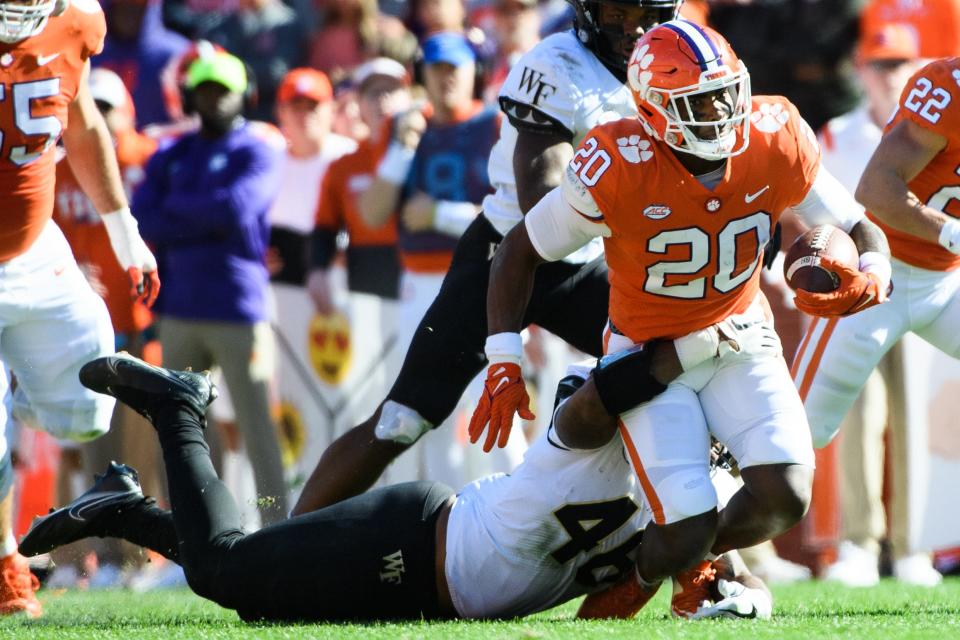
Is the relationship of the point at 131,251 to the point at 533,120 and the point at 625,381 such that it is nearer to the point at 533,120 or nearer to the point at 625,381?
the point at 533,120

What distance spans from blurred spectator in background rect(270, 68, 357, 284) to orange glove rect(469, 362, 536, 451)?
366cm

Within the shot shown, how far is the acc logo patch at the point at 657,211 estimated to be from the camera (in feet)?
14.2

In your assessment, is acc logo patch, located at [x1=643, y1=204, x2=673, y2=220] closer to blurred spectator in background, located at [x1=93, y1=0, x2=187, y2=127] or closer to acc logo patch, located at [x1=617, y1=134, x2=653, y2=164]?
acc logo patch, located at [x1=617, y1=134, x2=653, y2=164]

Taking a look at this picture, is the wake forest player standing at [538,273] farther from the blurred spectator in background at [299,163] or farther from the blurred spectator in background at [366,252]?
the blurred spectator in background at [299,163]

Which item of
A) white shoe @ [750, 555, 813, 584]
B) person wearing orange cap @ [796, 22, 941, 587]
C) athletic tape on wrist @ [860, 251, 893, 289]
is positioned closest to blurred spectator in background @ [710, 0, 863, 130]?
person wearing orange cap @ [796, 22, 941, 587]

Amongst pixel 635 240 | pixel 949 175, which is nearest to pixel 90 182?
pixel 635 240

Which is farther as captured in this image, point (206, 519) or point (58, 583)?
point (58, 583)

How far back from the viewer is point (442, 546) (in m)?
4.25

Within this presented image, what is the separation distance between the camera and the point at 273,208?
314 inches

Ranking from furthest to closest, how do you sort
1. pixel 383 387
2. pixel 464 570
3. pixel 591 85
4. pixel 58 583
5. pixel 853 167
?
pixel 383 387
pixel 853 167
pixel 58 583
pixel 591 85
pixel 464 570

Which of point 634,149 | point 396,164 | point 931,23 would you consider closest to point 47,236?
point 634,149

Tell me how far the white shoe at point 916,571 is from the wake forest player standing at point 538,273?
6.37ft

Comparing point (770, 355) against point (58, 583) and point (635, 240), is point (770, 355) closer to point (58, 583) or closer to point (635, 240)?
point (635, 240)

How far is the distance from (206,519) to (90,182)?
1.55 metres
